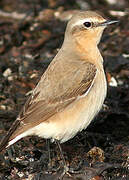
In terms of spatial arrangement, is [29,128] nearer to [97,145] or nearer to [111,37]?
[97,145]

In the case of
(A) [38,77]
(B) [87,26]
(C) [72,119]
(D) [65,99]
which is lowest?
(A) [38,77]

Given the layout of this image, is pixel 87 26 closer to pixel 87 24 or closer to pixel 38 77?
pixel 87 24

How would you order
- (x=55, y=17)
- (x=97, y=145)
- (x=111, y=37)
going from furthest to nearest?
(x=55, y=17) < (x=111, y=37) < (x=97, y=145)

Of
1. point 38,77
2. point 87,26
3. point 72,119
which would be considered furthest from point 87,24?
point 38,77

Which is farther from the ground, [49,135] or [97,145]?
[49,135]

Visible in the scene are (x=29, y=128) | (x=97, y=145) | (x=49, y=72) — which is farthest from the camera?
(x=97, y=145)

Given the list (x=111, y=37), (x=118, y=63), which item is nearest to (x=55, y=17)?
(x=111, y=37)

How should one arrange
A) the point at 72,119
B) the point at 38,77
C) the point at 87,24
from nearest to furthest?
the point at 72,119 < the point at 87,24 < the point at 38,77
